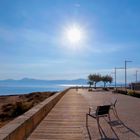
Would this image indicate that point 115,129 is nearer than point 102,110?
Yes

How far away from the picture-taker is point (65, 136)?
9273 mm

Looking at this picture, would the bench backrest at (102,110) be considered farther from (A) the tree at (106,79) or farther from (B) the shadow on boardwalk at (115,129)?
(A) the tree at (106,79)

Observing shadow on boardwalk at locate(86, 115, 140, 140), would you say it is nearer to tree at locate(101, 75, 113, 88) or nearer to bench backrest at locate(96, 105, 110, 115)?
bench backrest at locate(96, 105, 110, 115)

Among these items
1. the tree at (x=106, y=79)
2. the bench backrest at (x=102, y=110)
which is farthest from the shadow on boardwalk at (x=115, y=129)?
the tree at (x=106, y=79)

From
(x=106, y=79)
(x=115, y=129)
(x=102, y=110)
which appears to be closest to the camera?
(x=115, y=129)

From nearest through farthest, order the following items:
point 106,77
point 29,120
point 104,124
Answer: point 29,120
point 104,124
point 106,77

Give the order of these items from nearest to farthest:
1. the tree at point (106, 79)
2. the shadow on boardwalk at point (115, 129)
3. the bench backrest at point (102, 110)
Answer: the shadow on boardwalk at point (115, 129), the bench backrest at point (102, 110), the tree at point (106, 79)

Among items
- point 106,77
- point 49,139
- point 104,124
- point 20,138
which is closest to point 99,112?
point 104,124

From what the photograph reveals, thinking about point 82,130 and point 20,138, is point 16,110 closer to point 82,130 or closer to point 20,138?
point 82,130

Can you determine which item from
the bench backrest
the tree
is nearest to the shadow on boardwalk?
the bench backrest

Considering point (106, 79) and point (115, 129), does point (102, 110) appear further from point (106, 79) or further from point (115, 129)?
point (106, 79)

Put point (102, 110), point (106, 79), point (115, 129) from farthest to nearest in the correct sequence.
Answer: point (106, 79) → point (102, 110) → point (115, 129)

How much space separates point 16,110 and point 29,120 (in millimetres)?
12018

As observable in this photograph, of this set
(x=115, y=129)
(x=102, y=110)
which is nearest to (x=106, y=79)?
(x=102, y=110)
